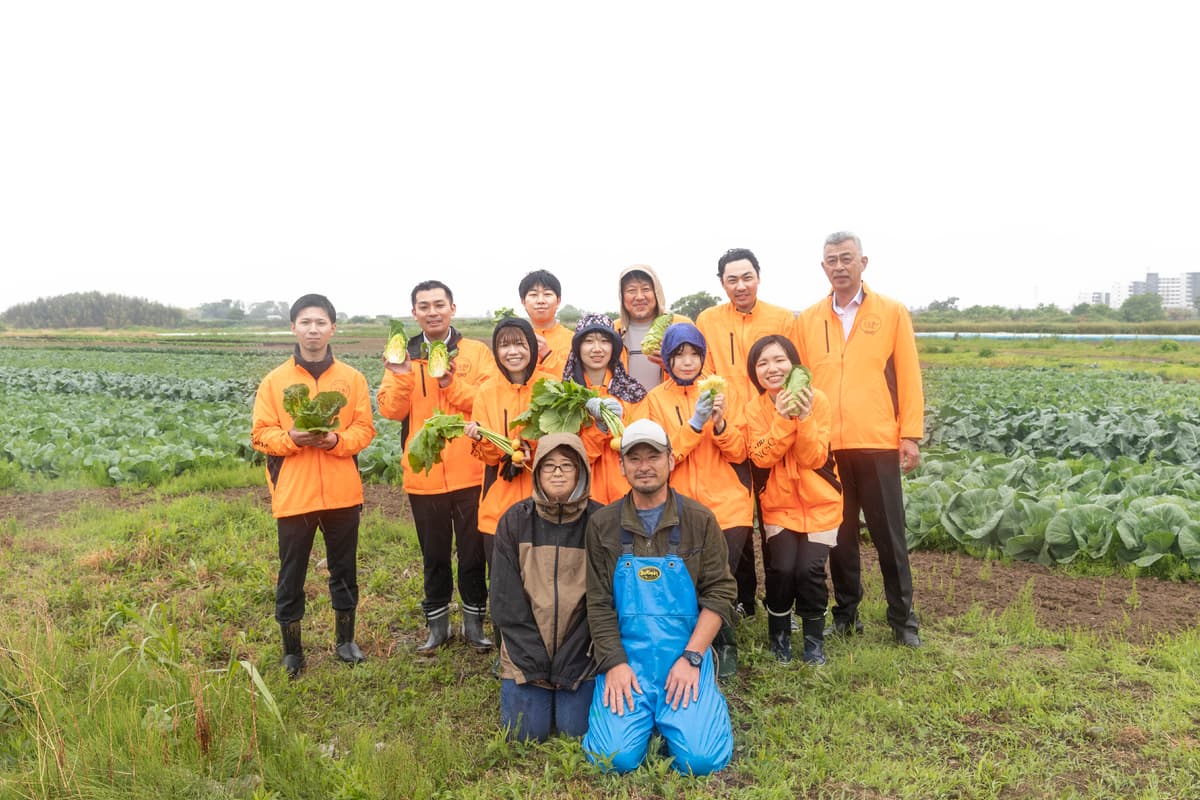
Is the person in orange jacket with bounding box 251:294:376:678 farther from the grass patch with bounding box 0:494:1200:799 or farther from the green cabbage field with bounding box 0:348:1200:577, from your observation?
the green cabbage field with bounding box 0:348:1200:577

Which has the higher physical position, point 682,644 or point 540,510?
point 540,510

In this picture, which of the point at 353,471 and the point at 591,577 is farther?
the point at 353,471

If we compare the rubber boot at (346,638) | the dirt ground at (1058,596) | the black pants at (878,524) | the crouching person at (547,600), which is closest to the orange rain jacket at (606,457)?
the crouching person at (547,600)

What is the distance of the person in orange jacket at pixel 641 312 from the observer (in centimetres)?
467

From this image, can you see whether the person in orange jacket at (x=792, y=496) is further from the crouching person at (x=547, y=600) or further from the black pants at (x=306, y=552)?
the black pants at (x=306, y=552)

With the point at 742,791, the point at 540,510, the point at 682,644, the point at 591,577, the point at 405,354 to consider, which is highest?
the point at 405,354

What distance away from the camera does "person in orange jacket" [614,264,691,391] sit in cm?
467

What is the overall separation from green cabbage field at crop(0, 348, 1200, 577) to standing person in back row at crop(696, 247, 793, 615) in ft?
9.61

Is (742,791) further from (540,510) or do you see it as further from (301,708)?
(301,708)

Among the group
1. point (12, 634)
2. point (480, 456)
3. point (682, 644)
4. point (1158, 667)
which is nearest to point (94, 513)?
point (12, 634)

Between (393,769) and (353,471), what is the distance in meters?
1.89

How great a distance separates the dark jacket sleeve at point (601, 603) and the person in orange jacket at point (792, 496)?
1.13m

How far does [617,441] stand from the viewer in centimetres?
398

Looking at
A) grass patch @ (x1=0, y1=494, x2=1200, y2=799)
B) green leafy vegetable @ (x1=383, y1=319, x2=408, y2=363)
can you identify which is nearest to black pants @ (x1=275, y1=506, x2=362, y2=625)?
grass patch @ (x1=0, y1=494, x2=1200, y2=799)
